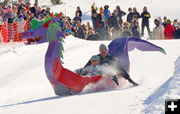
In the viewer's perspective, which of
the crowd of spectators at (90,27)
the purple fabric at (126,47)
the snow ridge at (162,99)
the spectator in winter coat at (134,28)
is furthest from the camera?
the spectator in winter coat at (134,28)

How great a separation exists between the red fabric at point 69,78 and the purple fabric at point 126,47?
1.81m

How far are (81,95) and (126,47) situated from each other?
9.74 ft

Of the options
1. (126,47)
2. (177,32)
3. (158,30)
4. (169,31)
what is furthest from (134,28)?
(126,47)

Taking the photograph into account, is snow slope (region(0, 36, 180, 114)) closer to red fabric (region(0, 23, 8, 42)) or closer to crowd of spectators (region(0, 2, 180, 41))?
crowd of spectators (region(0, 2, 180, 41))

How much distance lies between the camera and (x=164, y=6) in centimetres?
4103

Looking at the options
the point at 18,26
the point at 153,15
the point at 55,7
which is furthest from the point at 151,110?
the point at 55,7

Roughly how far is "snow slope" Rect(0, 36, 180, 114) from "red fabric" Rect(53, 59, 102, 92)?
0.54m

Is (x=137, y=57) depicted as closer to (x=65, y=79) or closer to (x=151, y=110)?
(x=65, y=79)

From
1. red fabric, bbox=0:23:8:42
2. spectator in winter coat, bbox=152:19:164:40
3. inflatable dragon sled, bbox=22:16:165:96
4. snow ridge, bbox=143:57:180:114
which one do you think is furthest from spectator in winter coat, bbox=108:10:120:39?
snow ridge, bbox=143:57:180:114

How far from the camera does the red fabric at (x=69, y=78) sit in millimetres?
10531

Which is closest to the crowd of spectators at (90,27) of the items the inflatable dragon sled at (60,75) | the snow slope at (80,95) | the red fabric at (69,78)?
the snow slope at (80,95)

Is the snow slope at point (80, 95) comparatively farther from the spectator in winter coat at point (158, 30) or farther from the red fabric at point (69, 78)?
the spectator in winter coat at point (158, 30)

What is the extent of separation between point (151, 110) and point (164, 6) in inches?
1379

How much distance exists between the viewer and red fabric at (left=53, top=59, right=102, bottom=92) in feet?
34.6
